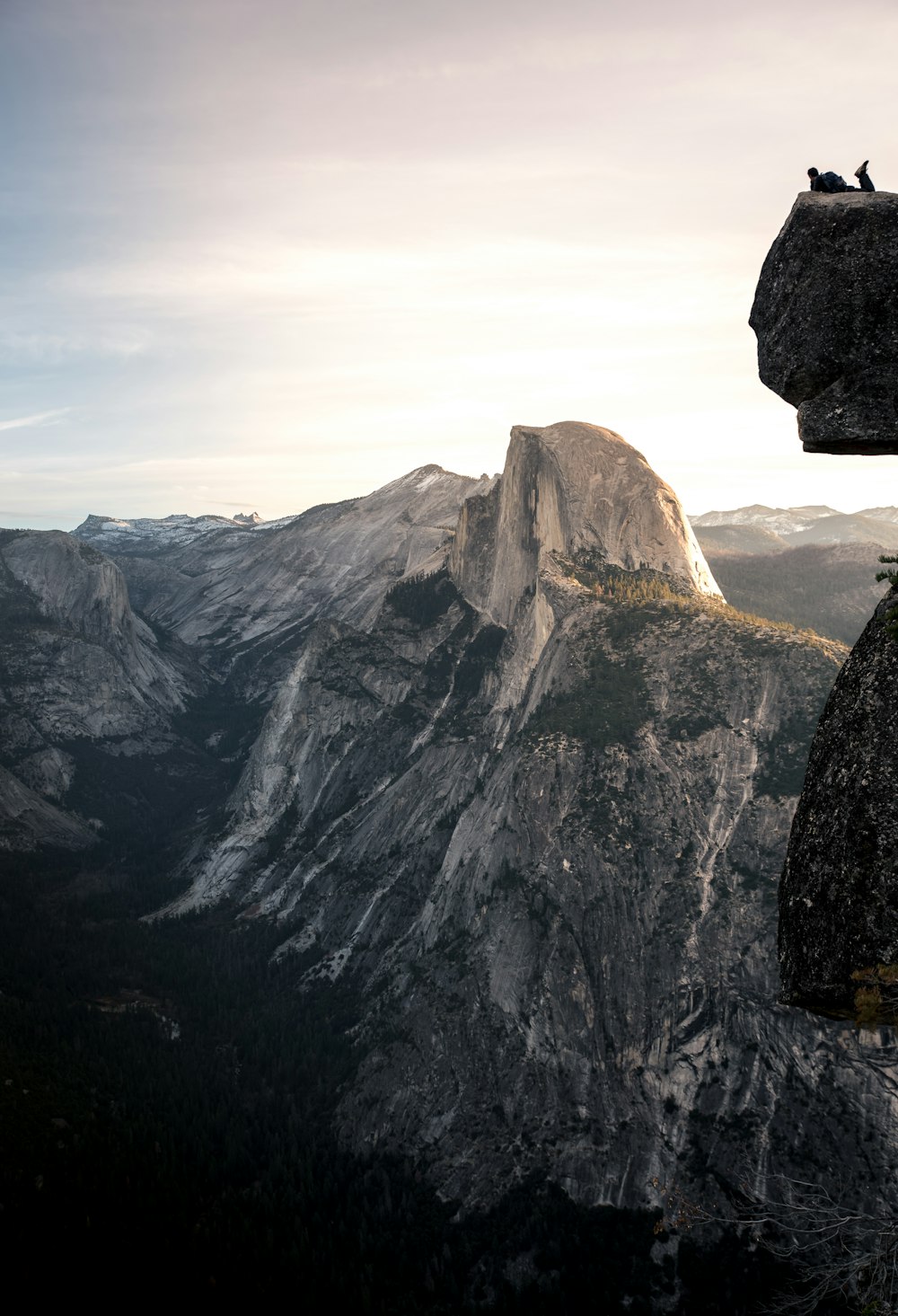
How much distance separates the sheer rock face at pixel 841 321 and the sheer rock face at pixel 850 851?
4.97 metres

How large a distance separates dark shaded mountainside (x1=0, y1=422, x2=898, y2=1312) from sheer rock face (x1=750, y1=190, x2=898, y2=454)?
9407 centimetres

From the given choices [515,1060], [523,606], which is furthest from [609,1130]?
[523,606]

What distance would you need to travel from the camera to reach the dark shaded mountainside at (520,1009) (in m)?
94.6

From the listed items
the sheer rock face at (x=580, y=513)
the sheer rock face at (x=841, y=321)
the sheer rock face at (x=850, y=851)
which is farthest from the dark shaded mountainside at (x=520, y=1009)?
the sheer rock face at (x=841, y=321)

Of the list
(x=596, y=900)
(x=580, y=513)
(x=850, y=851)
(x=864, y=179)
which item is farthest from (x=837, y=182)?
(x=580, y=513)

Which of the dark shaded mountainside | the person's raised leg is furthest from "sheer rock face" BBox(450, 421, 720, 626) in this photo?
the person's raised leg

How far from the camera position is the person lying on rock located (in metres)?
21.6

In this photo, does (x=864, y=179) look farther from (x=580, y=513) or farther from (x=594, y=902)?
(x=580, y=513)

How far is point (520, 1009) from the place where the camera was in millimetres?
115375

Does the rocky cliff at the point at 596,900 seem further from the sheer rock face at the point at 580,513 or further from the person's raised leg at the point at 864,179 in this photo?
the person's raised leg at the point at 864,179

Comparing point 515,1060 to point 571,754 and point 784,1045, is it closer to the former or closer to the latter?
point 784,1045

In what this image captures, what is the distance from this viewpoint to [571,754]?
128250 mm

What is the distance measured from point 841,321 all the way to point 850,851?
13.3 metres

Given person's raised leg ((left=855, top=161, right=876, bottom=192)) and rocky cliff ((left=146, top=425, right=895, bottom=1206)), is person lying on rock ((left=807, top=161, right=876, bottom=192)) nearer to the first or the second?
person's raised leg ((left=855, top=161, right=876, bottom=192))
